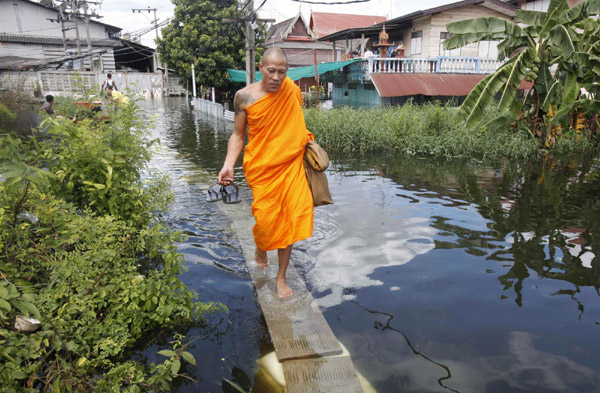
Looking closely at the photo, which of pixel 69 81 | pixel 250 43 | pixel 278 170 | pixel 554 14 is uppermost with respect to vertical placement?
pixel 250 43

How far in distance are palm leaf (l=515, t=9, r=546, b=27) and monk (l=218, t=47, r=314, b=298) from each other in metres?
7.48

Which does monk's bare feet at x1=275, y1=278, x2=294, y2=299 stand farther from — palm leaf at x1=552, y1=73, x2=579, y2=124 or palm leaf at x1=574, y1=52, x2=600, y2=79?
palm leaf at x1=574, y1=52, x2=600, y2=79

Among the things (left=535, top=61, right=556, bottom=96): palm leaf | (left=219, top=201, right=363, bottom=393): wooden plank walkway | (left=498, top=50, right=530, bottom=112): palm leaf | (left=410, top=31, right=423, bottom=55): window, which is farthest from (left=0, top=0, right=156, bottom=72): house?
(left=219, top=201, right=363, bottom=393): wooden plank walkway

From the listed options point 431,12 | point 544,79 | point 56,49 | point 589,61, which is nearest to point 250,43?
point 544,79

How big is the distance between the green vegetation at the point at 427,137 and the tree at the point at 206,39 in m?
15.4

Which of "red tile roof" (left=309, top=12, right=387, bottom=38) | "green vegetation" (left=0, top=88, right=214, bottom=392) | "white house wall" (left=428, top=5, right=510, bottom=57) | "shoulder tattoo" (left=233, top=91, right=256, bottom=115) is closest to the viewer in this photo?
"green vegetation" (left=0, top=88, right=214, bottom=392)

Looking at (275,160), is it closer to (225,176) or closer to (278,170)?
(278,170)

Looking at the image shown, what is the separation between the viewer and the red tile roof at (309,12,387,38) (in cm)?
3544

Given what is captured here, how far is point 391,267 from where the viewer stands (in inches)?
165

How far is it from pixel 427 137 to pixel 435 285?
677 centimetres

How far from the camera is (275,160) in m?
3.52

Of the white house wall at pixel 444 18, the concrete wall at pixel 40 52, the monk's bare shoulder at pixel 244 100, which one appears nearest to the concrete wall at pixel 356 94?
the white house wall at pixel 444 18

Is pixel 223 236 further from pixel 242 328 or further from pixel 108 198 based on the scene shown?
pixel 242 328

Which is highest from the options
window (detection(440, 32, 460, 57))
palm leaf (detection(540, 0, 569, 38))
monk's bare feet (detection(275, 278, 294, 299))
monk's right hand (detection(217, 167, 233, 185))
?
window (detection(440, 32, 460, 57))
